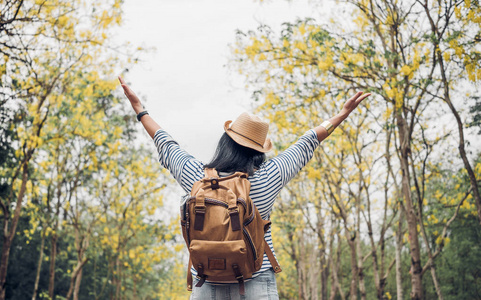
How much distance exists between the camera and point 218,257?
76.8 inches

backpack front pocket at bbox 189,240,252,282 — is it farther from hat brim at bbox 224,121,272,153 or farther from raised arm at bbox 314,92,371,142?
raised arm at bbox 314,92,371,142

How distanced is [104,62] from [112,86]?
72 cm

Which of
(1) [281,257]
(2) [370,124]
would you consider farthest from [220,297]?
(1) [281,257]

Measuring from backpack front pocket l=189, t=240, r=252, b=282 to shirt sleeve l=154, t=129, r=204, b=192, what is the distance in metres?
0.36

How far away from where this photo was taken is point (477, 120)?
22.3ft

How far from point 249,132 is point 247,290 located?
74cm

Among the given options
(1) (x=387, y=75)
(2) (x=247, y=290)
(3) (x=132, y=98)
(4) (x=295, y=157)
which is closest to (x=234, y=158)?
(4) (x=295, y=157)

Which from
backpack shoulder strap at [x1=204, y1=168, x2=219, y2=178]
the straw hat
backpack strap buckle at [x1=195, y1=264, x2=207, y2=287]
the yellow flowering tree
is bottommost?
backpack strap buckle at [x1=195, y1=264, x2=207, y2=287]

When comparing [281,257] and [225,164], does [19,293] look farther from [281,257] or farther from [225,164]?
[225,164]

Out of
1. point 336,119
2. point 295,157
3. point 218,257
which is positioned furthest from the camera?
point 336,119

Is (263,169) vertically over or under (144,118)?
under

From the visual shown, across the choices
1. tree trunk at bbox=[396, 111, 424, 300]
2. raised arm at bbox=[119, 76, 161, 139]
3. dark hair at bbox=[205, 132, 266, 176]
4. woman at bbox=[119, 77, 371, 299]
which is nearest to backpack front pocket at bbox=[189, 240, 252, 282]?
woman at bbox=[119, 77, 371, 299]

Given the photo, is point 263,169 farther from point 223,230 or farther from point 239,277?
point 239,277

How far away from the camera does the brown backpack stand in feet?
6.38
